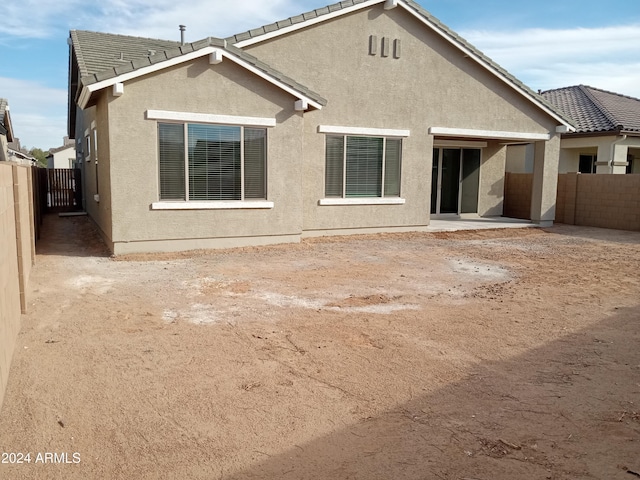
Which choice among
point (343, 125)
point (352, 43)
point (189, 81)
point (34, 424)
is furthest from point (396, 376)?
point (352, 43)

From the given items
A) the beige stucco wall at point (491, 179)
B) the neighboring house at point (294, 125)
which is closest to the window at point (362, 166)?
the neighboring house at point (294, 125)

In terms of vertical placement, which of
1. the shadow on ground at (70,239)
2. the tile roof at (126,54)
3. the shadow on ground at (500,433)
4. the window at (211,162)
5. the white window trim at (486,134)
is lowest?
the shadow on ground at (500,433)

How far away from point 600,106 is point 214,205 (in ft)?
66.7

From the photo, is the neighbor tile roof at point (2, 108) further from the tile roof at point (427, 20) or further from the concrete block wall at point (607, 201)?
the concrete block wall at point (607, 201)

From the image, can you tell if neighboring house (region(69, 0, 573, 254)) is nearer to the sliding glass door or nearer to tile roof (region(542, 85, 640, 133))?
the sliding glass door

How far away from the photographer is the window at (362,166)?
561 inches

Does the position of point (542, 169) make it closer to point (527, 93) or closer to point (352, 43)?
point (527, 93)

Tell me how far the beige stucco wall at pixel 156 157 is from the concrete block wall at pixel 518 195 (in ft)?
36.4

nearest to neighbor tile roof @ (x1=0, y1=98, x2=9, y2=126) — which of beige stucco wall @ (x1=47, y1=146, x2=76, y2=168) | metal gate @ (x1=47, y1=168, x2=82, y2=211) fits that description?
metal gate @ (x1=47, y1=168, x2=82, y2=211)

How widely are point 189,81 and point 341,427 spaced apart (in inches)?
360

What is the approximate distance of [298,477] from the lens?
3393 millimetres

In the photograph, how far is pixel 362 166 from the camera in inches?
578

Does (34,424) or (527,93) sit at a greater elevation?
(527,93)

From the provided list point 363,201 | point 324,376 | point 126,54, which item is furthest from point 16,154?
point 324,376
